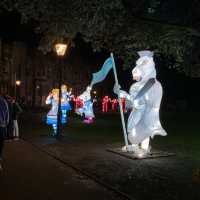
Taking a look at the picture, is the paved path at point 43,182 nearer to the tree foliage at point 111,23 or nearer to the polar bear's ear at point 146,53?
the tree foliage at point 111,23

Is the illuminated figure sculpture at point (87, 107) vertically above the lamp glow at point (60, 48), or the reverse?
the lamp glow at point (60, 48)

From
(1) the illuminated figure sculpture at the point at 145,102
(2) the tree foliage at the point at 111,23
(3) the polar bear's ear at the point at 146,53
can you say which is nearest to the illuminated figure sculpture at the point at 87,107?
(1) the illuminated figure sculpture at the point at 145,102

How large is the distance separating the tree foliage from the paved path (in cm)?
341

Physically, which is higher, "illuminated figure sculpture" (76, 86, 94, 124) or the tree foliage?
the tree foliage

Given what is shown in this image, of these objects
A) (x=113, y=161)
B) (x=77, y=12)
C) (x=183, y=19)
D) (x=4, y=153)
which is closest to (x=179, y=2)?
(x=183, y=19)

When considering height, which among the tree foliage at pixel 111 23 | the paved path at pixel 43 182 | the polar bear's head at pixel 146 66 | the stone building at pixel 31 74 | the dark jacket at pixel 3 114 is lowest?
the paved path at pixel 43 182

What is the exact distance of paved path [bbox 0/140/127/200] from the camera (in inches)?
380

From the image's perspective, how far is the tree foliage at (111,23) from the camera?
11219 mm

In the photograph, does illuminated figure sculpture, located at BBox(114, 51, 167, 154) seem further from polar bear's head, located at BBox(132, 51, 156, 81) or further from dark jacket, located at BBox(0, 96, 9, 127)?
dark jacket, located at BBox(0, 96, 9, 127)

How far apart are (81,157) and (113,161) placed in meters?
1.32

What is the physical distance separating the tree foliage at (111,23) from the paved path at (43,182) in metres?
3.41

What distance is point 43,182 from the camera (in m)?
11.0

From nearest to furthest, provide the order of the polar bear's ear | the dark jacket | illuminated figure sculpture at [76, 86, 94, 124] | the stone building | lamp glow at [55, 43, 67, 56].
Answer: the dark jacket
the polar bear's ear
lamp glow at [55, 43, 67, 56]
illuminated figure sculpture at [76, 86, 94, 124]
the stone building

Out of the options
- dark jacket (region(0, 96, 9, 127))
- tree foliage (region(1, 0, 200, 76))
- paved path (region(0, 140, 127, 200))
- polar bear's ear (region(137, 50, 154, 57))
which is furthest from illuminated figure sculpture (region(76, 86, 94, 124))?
dark jacket (region(0, 96, 9, 127))
